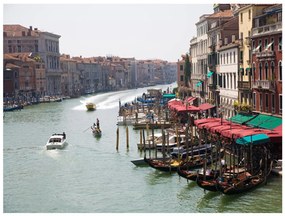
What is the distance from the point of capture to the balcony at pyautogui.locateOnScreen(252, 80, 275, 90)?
15.5 meters

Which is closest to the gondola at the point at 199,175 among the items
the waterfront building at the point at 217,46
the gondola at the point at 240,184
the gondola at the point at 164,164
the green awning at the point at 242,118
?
the gondola at the point at 240,184

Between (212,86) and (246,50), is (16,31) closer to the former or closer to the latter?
(212,86)

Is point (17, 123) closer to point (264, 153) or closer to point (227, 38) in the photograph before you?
point (227, 38)

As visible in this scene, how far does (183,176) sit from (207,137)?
182 inches

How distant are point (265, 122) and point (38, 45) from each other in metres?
42.6

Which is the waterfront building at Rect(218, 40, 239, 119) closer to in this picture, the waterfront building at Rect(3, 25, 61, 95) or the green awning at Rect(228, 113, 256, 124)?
the green awning at Rect(228, 113, 256, 124)

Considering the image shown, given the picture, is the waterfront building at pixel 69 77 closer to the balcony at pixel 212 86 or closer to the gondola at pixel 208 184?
the balcony at pixel 212 86

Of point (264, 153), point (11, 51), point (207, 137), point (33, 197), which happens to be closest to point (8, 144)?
point (207, 137)

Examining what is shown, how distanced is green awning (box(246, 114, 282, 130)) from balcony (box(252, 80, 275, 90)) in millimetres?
745

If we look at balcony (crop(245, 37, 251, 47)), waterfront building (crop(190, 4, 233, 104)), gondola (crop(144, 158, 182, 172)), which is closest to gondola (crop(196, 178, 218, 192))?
gondola (crop(144, 158, 182, 172))

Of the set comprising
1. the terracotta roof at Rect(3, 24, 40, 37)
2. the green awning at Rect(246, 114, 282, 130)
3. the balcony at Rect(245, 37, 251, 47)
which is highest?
the terracotta roof at Rect(3, 24, 40, 37)

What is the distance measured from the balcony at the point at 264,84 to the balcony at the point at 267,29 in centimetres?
126

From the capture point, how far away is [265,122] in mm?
15227

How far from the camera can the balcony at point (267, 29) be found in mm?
15086
